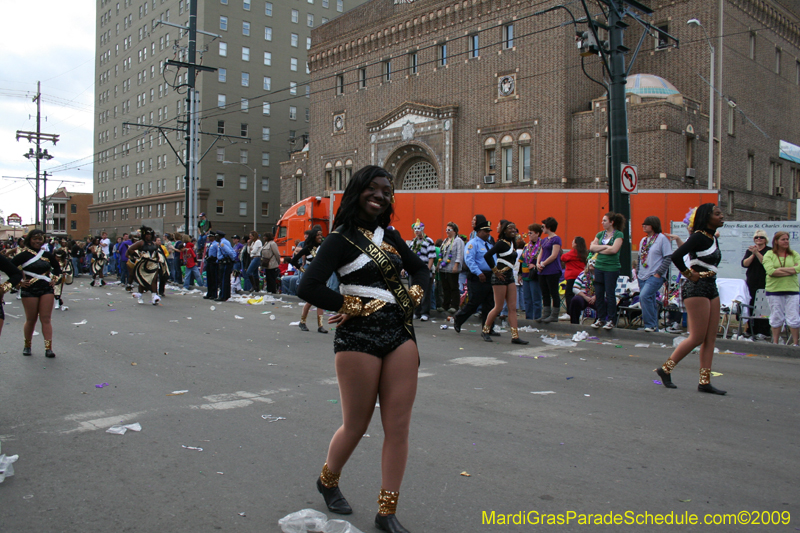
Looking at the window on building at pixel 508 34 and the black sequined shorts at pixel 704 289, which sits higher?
the window on building at pixel 508 34

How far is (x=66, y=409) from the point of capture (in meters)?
5.72

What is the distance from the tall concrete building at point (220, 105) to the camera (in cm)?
6731

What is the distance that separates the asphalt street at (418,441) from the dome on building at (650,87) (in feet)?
79.3

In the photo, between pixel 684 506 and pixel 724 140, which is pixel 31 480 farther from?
pixel 724 140

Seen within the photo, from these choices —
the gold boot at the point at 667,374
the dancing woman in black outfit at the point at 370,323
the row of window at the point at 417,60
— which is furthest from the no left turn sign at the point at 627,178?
the row of window at the point at 417,60

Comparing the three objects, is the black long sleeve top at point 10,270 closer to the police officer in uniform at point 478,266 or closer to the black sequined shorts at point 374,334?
the black sequined shorts at point 374,334

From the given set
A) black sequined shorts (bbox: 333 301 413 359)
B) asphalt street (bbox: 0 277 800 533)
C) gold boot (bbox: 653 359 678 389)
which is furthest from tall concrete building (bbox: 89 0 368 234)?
black sequined shorts (bbox: 333 301 413 359)

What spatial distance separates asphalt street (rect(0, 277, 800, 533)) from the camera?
11.7 feet

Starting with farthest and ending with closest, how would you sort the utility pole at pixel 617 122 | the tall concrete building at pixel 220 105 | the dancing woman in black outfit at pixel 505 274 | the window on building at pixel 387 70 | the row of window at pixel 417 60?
1. the tall concrete building at pixel 220 105
2. the window on building at pixel 387 70
3. the row of window at pixel 417 60
4. the utility pole at pixel 617 122
5. the dancing woman in black outfit at pixel 505 274

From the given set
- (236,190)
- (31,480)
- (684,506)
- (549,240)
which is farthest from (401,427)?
(236,190)

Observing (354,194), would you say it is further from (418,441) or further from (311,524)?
(418,441)

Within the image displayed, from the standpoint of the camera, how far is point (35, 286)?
27.1ft

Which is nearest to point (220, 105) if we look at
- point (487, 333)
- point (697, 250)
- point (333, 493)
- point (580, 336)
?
point (487, 333)

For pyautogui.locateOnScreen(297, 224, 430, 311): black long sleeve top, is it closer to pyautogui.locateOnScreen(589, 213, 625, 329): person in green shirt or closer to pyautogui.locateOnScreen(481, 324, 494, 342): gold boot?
pyautogui.locateOnScreen(481, 324, 494, 342): gold boot
